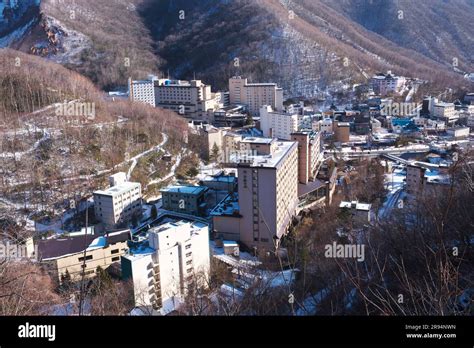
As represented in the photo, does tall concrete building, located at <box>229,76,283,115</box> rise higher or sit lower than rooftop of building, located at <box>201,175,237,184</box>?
higher

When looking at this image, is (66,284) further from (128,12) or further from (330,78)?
(128,12)

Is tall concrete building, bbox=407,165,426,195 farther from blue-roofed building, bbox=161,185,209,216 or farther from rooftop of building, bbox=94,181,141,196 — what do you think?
rooftop of building, bbox=94,181,141,196

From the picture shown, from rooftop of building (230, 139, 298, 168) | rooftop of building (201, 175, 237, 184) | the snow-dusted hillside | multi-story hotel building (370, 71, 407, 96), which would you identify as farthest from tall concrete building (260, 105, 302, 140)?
the snow-dusted hillside

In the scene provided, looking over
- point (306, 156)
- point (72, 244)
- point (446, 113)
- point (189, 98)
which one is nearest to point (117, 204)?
point (72, 244)

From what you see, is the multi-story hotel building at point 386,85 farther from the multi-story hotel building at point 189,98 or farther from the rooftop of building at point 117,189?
the rooftop of building at point 117,189

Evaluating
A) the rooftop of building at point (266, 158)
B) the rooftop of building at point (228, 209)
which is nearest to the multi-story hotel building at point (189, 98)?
the rooftop of building at point (266, 158)

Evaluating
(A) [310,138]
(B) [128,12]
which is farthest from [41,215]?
(B) [128,12]

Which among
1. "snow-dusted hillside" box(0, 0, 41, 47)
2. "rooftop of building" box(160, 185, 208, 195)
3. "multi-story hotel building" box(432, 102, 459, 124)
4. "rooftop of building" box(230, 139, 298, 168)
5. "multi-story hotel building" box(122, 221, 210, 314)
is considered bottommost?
"multi-story hotel building" box(122, 221, 210, 314)
